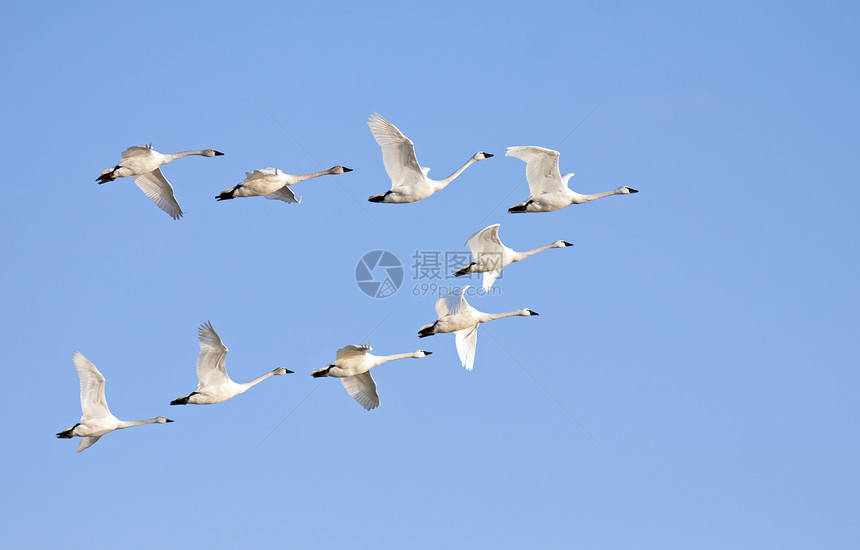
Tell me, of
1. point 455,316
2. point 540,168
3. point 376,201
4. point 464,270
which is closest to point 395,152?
point 376,201

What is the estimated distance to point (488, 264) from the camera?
40.1 m

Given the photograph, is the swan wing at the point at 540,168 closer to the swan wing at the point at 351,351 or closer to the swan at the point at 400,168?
the swan at the point at 400,168

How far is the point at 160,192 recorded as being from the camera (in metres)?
42.9

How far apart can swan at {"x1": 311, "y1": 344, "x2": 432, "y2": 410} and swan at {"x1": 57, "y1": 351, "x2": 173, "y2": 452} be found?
664 cm

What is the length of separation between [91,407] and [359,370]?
329 inches

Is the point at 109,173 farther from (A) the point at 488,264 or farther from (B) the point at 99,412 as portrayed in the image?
(A) the point at 488,264

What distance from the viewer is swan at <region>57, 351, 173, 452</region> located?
3944 cm

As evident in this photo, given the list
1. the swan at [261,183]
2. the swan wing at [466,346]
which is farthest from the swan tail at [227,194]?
the swan wing at [466,346]

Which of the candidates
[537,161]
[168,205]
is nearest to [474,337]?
[537,161]

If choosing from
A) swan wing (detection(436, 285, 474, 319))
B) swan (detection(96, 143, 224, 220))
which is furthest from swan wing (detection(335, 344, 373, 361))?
swan (detection(96, 143, 224, 220))

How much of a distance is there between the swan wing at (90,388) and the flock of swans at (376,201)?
30mm

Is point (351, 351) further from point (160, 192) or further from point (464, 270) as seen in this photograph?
A: point (160, 192)

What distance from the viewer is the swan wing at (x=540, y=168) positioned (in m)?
39.3

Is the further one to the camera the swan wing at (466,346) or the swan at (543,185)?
the swan wing at (466,346)
